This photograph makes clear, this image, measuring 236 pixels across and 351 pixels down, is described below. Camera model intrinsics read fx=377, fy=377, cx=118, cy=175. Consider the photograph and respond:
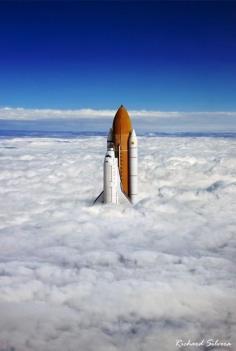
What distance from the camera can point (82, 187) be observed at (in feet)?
356

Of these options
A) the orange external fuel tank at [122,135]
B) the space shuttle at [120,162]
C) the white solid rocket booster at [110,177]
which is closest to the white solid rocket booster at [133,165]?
the space shuttle at [120,162]

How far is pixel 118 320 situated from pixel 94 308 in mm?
2970

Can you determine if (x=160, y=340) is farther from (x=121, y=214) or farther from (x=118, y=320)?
(x=121, y=214)

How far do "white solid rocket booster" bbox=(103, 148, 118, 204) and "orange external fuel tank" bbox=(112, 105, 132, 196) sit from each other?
7.07ft

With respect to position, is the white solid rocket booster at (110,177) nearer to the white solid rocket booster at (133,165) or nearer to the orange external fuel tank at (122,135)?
the orange external fuel tank at (122,135)

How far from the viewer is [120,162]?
190 feet

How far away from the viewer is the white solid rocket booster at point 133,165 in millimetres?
57250

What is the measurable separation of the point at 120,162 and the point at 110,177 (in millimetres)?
3981

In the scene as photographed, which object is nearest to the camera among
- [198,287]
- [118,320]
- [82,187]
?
[118,320]

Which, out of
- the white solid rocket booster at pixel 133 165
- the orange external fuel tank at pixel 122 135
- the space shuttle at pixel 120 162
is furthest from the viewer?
the white solid rocket booster at pixel 133 165

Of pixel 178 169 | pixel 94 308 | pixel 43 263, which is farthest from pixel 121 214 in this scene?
pixel 178 169

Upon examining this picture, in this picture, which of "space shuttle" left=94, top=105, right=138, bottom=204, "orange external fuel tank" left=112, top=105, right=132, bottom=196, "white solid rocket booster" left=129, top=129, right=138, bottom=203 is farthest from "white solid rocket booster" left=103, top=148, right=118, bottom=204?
"white solid rocket booster" left=129, top=129, right=138, bottom=203

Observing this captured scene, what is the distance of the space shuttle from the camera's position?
54969 millimetres

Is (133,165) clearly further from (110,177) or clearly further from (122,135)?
(110,177)
